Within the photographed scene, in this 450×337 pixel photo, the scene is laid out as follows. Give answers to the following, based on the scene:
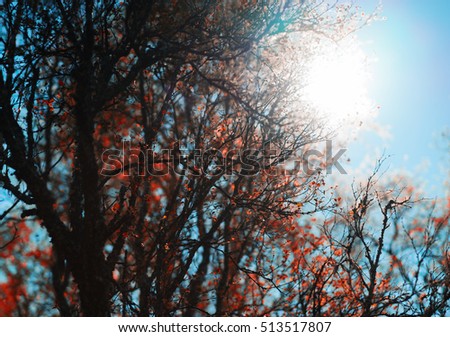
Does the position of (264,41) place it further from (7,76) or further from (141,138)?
(7,76)

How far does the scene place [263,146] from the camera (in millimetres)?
9883

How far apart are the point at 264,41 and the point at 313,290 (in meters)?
5.29

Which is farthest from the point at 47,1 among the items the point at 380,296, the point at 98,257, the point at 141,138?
the point at 380,296

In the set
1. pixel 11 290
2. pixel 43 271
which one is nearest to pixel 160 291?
pixel 43 271

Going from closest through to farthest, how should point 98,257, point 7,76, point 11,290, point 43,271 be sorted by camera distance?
point 98,257, point 7,76, point 43,271, point 11,290

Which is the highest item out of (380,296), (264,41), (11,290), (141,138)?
(264,41)

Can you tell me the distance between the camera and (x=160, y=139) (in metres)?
12.8

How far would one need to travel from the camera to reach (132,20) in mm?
9469

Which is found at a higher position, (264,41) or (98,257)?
(264,41)

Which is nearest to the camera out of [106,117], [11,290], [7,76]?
[7,76]

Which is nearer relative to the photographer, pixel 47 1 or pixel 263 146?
pixel 47 1

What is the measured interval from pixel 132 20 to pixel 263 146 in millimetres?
3730

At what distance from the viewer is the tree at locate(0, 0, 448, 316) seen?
7.30m

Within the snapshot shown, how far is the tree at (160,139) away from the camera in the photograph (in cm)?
730
